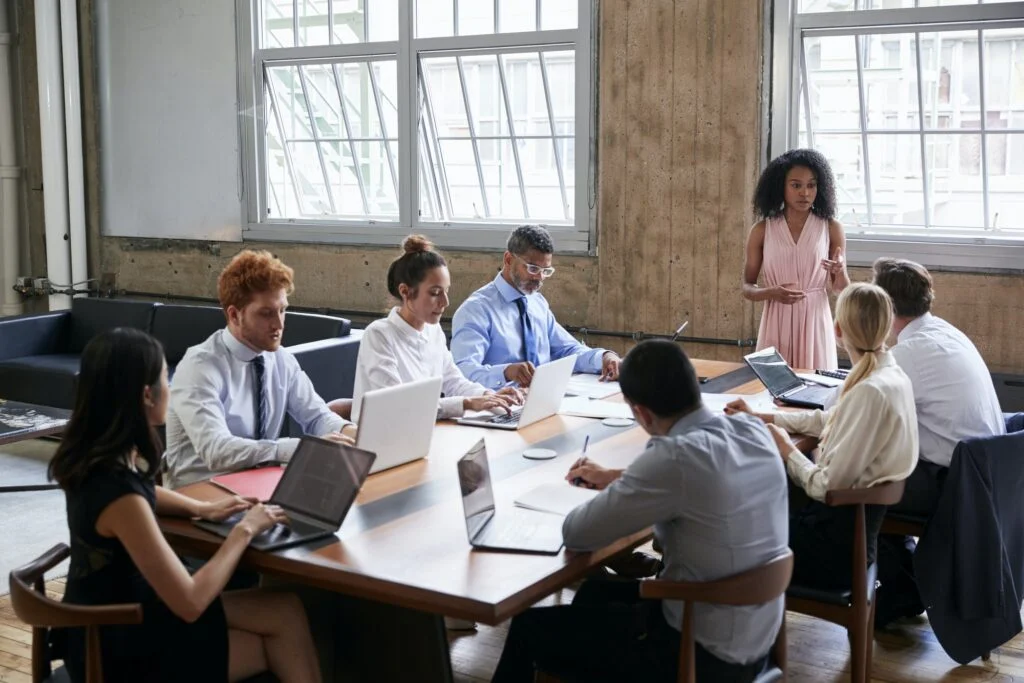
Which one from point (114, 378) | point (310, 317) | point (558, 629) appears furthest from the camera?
point (310, 317)

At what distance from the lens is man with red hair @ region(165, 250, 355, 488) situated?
130 inches

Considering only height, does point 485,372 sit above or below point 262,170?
below

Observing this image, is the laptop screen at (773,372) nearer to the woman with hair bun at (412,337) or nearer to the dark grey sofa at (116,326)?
the woman with hair bun at (412,337)

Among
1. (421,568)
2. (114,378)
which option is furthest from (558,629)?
(114,378)

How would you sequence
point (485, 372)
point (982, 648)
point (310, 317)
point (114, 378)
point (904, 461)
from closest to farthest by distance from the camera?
point (114, 378) < point (904, 461) < point (982, 648) < point (485, 372) < point (310, 317)

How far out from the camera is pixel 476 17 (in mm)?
7328

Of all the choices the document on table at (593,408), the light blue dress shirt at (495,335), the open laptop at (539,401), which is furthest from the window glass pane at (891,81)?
the open laptop at (539,401)

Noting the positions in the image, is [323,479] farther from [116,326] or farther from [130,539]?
[116,326]

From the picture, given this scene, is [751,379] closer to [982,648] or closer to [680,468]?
[982,648]

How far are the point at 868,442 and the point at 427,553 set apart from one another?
4.51ft

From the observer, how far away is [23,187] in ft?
29.8

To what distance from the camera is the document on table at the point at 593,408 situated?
4129mm

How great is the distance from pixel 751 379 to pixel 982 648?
145cm

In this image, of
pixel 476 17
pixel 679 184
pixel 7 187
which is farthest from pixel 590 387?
pixel 7 187
